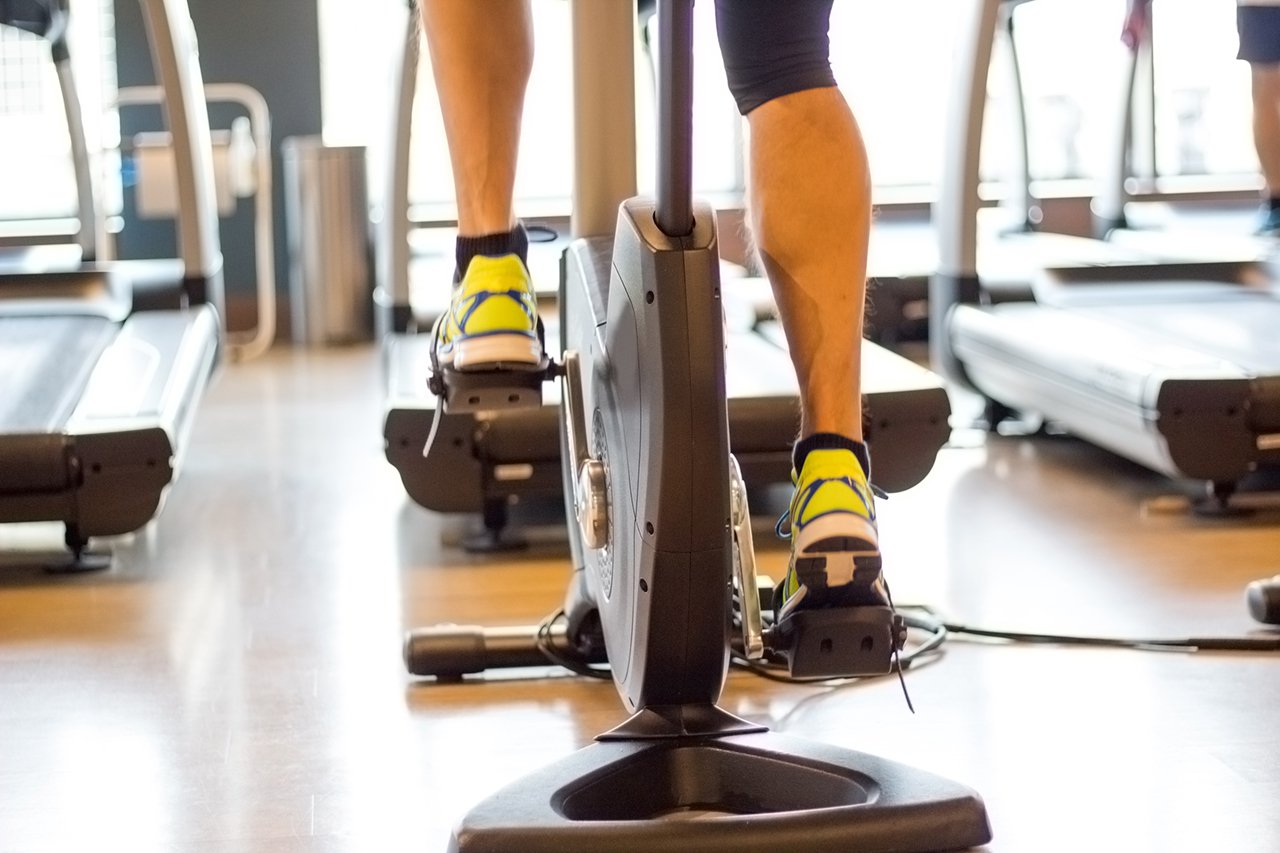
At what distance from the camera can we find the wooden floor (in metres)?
1.52

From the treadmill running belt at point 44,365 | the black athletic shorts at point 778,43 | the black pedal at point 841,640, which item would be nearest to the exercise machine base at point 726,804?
the black pedal at point 841,640

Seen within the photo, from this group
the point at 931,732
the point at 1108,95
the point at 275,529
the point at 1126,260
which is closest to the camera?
the point at 931,732

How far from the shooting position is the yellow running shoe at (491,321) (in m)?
1.56

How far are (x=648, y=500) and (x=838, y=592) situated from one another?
0.18m

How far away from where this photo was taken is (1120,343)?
10.3 feet

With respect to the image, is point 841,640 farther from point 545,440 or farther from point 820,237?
point 545,440

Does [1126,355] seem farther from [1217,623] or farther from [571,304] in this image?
[571,304]

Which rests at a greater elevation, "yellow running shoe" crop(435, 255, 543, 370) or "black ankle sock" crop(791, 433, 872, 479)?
"yellow running shoe" crop(435, 255, 543, 370)

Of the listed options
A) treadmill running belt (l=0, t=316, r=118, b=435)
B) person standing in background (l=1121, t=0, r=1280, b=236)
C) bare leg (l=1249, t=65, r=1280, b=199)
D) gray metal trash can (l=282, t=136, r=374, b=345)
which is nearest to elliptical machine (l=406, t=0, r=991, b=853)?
treadmill running belt (l=0, t=316, r=118, b=435)

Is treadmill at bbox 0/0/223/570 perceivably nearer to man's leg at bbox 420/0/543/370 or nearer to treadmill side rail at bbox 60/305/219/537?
treadmill side rail at bbox 60/305/219/537

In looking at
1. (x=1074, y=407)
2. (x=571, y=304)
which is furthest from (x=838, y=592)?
(x=1074, y=407)

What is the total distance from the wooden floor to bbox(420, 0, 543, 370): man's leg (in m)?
0.48

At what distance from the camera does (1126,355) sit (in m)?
3.01

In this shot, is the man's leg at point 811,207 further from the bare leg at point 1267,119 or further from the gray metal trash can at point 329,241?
the gray metal trash can at point 329,241
